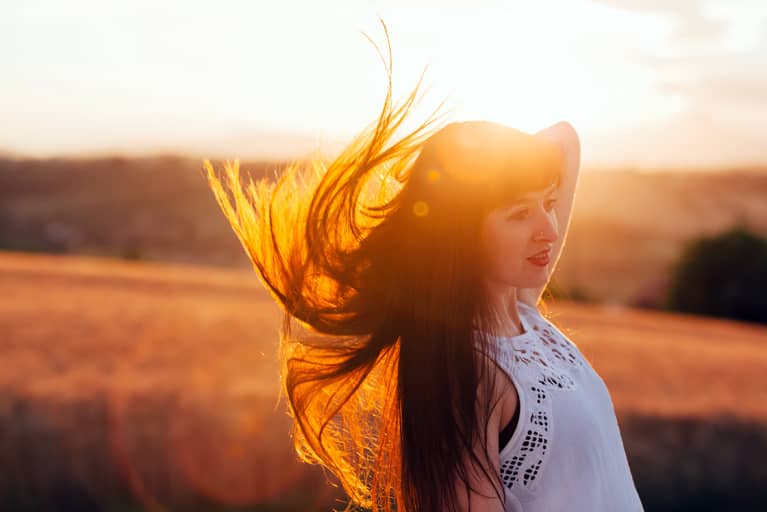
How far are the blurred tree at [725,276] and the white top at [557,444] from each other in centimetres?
2123

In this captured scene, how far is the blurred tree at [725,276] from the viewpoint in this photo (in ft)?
70.8

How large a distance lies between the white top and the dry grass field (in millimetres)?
1948

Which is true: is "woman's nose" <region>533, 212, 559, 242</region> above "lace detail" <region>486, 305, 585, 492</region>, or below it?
above

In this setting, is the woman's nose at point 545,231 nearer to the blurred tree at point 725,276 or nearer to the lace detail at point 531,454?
the lace detail at point 531,454

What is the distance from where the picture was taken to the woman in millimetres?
1659

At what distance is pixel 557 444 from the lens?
1.69 m

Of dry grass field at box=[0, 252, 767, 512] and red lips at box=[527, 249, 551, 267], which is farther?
dry grass field at box=[0, 252, 767, 512]

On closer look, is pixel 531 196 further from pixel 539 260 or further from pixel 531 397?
pixel 531 397

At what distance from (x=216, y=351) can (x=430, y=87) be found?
4.74 m

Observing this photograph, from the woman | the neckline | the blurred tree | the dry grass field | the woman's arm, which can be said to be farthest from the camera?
the blurred tree

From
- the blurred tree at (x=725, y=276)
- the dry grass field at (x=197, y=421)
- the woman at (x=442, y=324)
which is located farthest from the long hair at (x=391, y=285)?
the blurred tree at (x=725, y=276)

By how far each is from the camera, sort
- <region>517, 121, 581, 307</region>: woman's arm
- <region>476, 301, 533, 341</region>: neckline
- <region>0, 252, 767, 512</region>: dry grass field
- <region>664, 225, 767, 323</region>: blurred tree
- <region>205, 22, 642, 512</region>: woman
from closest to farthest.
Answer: <region>205, 22, 642, 512</region>: woman
<region>476, 301, 533, 341</region>: neckline
<region>517, 121, 581, 307</region>: woman's arm
<region>0, 252, 767, 512</region>: dry grass field
<region>664, 225, 767, 323</region>: blurred tree

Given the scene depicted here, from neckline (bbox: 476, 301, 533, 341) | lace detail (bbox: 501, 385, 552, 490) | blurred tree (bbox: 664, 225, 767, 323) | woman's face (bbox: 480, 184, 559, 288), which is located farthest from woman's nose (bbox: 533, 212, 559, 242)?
blurred tree (bbox: 664, 225, 767, 323)

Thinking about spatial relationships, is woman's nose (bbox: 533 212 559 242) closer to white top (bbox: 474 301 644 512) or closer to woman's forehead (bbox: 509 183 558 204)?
woman's forehead (bbox: 509 183 558 204)
